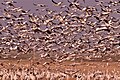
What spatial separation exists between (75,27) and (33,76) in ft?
28.5

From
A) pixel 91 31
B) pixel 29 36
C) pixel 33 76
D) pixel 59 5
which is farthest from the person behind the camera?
pixel 33 76

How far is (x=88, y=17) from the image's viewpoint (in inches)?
1110

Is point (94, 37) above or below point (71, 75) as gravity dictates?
above

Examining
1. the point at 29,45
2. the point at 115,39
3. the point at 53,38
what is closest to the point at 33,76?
the point at 29,45

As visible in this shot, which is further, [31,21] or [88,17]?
[31,21]

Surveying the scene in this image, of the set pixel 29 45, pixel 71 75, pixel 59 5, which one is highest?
pixel 59 5

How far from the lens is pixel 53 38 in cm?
3175

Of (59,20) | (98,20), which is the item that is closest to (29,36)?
(59,20)

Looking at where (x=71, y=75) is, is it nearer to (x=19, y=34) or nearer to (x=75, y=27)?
(x=19, y=34)

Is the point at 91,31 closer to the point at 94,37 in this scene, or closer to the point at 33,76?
the point at 94,37

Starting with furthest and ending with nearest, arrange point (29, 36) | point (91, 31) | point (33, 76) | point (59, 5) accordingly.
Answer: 1. point (33, 76)
2. point (29, 36)
3. point (91, 31)
4. point (59, 5)

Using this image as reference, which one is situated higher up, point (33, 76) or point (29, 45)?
point (29, 45)

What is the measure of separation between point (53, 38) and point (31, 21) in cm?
182

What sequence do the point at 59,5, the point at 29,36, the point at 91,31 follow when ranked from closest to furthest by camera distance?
the point at 59,5 → the point at 91,31 → the point at 29,36
